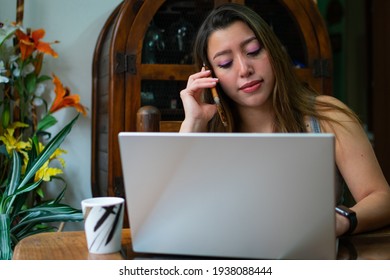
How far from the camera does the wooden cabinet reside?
1692 millimetres

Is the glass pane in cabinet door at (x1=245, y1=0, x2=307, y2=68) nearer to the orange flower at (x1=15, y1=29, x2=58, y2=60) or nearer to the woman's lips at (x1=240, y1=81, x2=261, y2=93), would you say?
the woman's lips at (x1=240, y1=81, x2=261, y2=93)

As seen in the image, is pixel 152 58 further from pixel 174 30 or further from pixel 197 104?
pixel 197 104

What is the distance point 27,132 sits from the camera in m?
1.88

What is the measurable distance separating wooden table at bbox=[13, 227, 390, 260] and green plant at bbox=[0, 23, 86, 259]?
25.7 inches

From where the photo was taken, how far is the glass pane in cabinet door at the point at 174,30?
5.79 feet

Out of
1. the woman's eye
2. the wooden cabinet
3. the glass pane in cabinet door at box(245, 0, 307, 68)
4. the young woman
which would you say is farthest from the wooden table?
the glass pane in cabinet door at box(245, 0, 307, 68)

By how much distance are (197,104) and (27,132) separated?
906 millimetres

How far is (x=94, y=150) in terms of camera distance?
6.36 ft

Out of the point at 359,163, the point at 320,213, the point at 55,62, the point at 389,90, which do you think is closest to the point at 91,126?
A: the point at 55,62

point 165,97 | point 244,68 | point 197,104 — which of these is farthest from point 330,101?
point 165,97

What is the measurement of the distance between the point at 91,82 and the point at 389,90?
188cm

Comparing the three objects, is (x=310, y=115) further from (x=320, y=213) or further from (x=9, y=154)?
(x=9, y=154)

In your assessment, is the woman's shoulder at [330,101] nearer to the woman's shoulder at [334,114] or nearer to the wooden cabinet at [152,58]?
the woman's shoulder at [334,114]

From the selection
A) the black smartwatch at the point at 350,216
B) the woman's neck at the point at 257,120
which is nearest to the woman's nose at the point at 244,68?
the woman's neck at the point at 257,120
